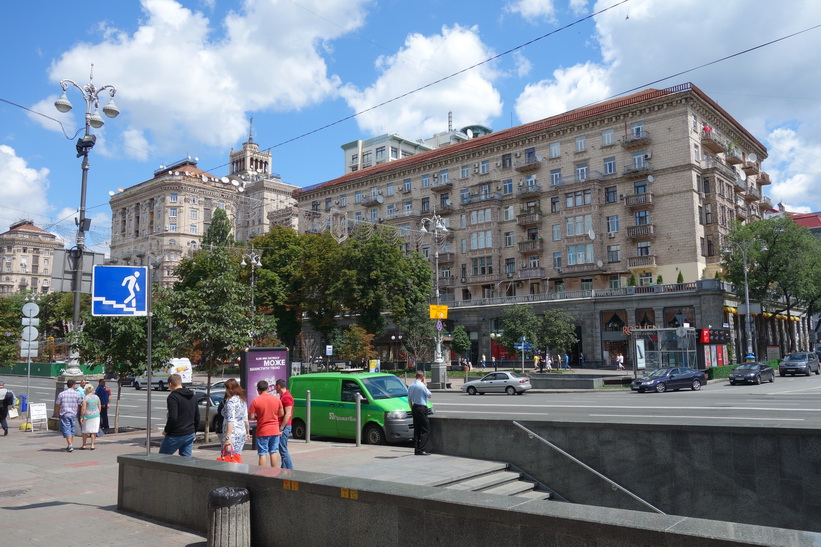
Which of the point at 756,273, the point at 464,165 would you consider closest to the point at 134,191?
the point at 464,165

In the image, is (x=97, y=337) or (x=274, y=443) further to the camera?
(x=97, y=337)

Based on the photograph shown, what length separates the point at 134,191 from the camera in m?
115

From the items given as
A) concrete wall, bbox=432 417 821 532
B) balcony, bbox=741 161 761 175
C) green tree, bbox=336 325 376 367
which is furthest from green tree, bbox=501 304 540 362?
concrete wall, bbox=432 417 821 532

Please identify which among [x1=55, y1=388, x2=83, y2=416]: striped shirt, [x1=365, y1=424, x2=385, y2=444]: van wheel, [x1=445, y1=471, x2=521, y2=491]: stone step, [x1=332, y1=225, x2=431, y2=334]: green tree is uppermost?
[x1=332, y1=225, x2=431, y2=334]: green tree

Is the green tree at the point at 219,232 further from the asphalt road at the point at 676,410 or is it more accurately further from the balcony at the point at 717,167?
the balcony at the point at 717,167

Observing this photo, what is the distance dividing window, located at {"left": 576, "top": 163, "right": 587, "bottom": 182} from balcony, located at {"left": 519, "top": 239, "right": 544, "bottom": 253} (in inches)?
271

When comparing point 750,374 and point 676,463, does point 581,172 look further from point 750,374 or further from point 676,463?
point 676,463

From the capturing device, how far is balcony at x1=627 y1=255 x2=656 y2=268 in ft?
177

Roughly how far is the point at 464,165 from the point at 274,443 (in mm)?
58929

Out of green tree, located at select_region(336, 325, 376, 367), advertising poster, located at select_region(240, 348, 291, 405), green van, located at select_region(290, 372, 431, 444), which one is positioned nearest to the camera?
advertising poster, located at select_region(240, 348, 291, 405)

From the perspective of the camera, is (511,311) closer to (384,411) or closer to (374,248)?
(374,248)

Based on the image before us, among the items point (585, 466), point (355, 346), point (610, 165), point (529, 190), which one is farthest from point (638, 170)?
point (585, 466)

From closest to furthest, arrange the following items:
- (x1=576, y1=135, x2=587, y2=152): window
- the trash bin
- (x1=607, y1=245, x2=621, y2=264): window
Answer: the trash bin
(x1=607, y1=245, x2=621, y2=264): window
(x1=576, y1=135, x2=587, y2=152): window

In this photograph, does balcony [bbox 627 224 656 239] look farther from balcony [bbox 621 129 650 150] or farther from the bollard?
the bollard
